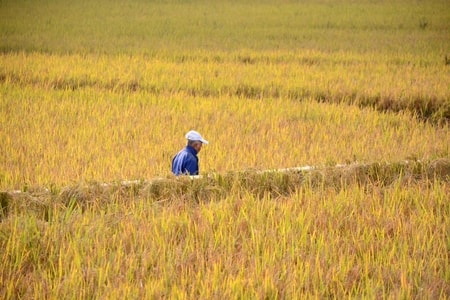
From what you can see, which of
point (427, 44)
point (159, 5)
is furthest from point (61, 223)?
point (159, 5)

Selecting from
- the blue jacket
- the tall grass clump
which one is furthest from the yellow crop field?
the blue jacket

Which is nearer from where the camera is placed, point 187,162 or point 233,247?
point 233,247

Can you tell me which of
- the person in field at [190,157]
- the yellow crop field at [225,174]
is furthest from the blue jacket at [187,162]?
the yellow crop field at [225,174]

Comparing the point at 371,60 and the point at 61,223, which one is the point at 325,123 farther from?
the point at 371,60

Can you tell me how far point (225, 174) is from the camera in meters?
4.15

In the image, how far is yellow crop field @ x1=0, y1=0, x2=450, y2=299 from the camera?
8.87 feet

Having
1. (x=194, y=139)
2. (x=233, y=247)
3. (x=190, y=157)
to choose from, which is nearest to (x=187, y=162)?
(x=190, y=157)

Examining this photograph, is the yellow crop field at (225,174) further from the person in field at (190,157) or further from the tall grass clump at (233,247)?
the person in field at (190,157)

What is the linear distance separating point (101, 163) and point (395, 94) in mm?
4546

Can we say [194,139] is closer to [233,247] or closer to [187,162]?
[187,162]

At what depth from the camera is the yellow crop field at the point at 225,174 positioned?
106 inches

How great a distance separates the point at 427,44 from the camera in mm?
13781

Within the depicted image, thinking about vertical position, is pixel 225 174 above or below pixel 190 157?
below

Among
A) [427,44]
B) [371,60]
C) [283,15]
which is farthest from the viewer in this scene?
[283,15]
